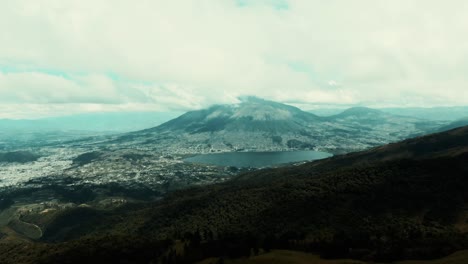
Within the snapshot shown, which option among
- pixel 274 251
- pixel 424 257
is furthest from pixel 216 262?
pixel 424 257

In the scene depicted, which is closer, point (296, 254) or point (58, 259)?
point (296, 254)

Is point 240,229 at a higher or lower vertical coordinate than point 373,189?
lower

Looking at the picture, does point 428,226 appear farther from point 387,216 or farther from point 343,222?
point 343,222

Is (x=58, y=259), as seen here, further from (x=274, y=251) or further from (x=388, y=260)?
(x=388, y=260)

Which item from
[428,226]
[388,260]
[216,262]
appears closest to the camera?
[388,260]

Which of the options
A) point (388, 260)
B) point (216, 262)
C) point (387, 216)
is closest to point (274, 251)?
point (216, 262)

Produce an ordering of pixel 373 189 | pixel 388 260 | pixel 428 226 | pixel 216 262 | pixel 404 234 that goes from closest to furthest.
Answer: pixel 388 260, pixel 216 262, pixel 404 234, pixel 428 226, pixel 373 189

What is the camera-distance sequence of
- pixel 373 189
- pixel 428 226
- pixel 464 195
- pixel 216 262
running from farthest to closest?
pixel 373 189, pixel 464 195, pixel 428 226, pixel 216 262

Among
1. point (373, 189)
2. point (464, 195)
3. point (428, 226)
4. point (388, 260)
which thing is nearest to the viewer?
point (388, 260)

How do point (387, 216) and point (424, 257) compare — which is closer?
point (424, 257)
